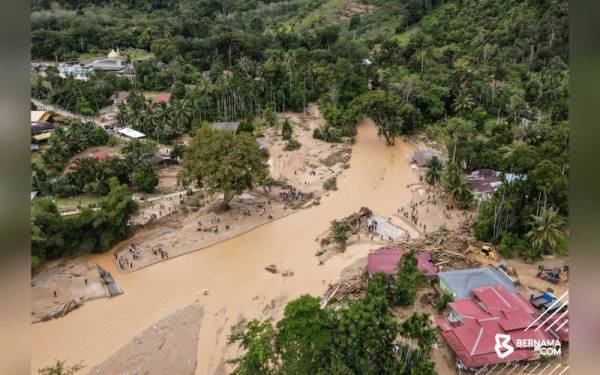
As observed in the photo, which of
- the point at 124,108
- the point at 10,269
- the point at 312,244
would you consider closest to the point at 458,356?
the point at 312,244

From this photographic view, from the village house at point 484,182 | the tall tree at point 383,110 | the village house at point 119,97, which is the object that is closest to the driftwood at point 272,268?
the village house at point 484,182

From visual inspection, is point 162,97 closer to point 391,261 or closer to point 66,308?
point 66,308

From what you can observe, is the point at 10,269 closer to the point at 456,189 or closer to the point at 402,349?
the point at 402,349

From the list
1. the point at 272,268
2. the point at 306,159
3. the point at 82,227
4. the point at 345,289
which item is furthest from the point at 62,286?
the point at 306,159

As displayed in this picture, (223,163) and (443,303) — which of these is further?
(223,163)

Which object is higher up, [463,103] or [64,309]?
[463,103]

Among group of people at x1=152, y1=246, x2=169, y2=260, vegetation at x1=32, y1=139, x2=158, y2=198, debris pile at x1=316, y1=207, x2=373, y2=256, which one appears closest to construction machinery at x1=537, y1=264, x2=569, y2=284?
debris pile at x1=316, y1=207, x2=373, y2=256
